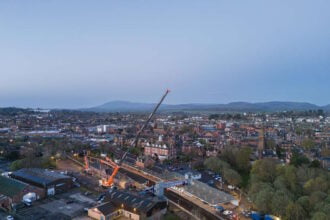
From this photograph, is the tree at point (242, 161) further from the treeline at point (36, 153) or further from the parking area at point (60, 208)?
the treeline at point (36, 153)

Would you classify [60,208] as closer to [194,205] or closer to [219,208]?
[194,205]

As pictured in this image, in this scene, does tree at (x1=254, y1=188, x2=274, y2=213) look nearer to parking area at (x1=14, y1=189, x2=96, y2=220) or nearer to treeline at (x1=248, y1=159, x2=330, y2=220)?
treeline at (x1=248, y1=159, x2=330, y2=220)

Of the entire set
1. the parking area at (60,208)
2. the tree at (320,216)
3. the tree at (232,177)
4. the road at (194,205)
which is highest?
the tree at (320,216)

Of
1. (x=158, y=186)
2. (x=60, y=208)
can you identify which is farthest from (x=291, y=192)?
(x=60, y=208)

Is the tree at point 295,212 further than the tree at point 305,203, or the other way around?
the tree at point 305,203

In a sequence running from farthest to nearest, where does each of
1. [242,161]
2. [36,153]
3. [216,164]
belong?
1. [36,153]
2. [242,161]
3. [216,164]

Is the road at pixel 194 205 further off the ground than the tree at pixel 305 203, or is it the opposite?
the tree at pixel 305 203

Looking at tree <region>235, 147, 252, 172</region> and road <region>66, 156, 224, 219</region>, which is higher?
tree <region>235, 147, 252, 172</region>

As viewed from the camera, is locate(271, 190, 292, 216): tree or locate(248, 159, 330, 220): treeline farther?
locate(271, 190, 292, 216): tree

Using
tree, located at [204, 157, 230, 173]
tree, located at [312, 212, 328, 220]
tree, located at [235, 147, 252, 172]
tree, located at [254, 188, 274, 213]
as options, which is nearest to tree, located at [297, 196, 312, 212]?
tree, located at [254, 188, 274, 213]

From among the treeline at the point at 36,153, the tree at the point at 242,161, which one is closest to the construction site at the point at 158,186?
the treeline at the point at 36,153
